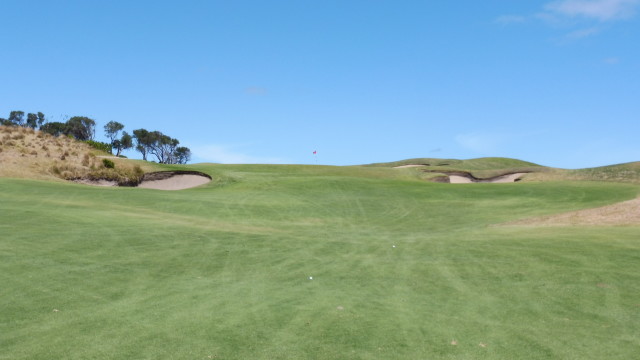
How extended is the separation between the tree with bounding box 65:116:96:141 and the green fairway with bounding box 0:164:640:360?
128497 millimetres

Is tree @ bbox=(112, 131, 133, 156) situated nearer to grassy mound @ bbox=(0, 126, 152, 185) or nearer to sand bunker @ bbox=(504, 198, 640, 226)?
grassy mound @ bbox=(0, 126, 152, 185)

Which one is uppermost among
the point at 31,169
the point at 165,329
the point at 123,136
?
the point at 123,136

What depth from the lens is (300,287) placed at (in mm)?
13430

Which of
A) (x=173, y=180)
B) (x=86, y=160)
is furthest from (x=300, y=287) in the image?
(x=86, y=160)

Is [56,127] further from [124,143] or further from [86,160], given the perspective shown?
[86,160]

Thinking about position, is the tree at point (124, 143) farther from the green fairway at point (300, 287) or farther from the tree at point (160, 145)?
the green fairway at point (300, 287)

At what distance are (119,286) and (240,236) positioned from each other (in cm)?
781

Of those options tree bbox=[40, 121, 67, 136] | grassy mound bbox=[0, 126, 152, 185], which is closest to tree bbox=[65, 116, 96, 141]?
tree bbox=[40, 121, 67, 136]

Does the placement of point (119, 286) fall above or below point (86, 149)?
below

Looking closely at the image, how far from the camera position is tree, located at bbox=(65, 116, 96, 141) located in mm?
143500

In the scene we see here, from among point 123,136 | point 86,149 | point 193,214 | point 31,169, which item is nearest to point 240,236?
point 193,214

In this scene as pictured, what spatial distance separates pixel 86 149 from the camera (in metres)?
46.7

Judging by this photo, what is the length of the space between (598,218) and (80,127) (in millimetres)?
143913

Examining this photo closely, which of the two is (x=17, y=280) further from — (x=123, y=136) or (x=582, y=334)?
A: (x=123, y=136)
